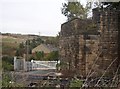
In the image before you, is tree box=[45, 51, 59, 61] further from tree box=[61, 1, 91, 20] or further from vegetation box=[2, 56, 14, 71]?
tree box=[61, 1, 91, 20]

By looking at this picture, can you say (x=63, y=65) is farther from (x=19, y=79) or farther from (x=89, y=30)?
(x=19, y=79)

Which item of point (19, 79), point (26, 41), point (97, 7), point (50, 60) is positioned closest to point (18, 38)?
point (26, 41)

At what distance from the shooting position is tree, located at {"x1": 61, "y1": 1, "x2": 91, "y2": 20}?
8562mm

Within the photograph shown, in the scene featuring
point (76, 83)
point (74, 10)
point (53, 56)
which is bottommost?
point (76, 83)

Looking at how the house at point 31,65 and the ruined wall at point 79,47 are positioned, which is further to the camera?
the ruined wall at point 79,47

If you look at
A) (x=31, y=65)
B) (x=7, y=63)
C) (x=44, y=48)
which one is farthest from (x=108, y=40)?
(x=7, y=63)

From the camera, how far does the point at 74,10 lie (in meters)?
9.24

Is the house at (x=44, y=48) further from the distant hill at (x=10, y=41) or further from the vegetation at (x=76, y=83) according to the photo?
the vegetation at (x=76, y=83)

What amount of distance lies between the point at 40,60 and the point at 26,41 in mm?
652

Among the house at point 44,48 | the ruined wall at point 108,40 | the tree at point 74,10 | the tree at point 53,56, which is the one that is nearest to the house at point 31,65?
the tree at point 53,56

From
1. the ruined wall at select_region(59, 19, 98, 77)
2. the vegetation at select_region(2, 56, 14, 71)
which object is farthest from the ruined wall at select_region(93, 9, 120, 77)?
the vegetation at select_region(2, 56, 14, 71)

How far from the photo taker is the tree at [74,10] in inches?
337

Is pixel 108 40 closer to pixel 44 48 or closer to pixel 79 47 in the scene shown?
pixel 79 47

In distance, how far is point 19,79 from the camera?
566 centimetres
